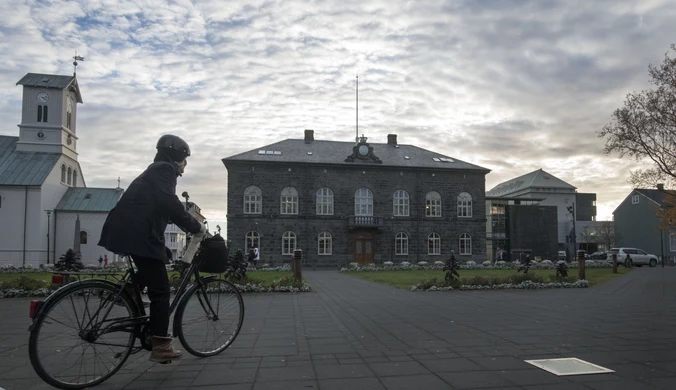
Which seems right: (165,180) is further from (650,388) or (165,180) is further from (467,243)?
(467,243)

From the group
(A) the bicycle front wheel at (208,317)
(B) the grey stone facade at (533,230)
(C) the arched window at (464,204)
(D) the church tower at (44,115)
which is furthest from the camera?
(B) the grey stone facade at (533,230)

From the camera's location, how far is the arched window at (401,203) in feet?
162

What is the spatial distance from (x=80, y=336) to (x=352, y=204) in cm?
Result: 4411

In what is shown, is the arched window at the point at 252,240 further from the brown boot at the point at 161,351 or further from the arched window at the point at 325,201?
the brown boot at the point at 161,351

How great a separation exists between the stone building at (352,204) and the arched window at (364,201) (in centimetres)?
10

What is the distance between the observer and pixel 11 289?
14594mm

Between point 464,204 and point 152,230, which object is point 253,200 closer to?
point 464,204

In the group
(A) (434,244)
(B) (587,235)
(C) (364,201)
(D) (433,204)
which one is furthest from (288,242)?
(B) (587,235)

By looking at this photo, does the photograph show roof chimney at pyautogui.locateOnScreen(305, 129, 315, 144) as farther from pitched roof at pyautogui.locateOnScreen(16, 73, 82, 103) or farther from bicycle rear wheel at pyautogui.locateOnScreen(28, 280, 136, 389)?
bicycle rear wheel at pyautogui.locateOnScreen(28, 280, 136, 389)

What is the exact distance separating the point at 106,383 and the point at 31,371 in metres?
1.06

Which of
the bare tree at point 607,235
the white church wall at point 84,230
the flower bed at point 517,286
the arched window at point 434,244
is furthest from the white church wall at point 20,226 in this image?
the bare tree at point 607,235

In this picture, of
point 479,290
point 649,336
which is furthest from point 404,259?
point 649,336

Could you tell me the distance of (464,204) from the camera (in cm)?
5084

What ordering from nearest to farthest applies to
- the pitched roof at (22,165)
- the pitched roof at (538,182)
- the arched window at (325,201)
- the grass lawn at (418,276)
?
the grass lawn at (418,276) < the arched window at (325,201) < the pitched roof at (22,165) < the pitched roof at (538,182)
